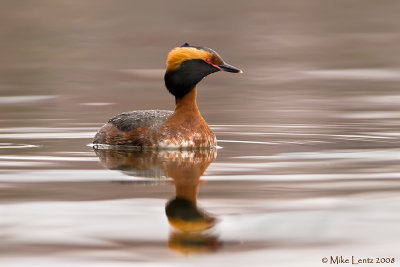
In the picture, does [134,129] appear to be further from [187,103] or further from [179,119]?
[187,103]

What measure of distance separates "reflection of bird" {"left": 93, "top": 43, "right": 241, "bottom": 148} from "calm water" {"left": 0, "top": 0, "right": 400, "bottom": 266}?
35cm

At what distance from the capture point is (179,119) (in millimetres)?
11969

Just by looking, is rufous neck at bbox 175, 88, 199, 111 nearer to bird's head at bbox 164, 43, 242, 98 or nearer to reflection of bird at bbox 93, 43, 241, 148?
reflection of bird at bbox 93, 43, 241, 148

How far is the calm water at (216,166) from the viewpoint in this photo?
6434 mm

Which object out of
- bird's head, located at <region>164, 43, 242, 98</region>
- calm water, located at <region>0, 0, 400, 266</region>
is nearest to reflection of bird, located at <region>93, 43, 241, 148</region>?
bird's head, located at <region>164, 43, 242, 98</region>

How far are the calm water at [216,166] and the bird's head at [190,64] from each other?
1.01 meters

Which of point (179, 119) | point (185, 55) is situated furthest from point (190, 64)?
point (179, 119)

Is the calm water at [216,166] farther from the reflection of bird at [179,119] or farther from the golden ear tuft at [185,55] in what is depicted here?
the golden ear tuft at [185,55]

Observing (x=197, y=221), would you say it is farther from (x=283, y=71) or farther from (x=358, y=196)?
(x=283, y=71)

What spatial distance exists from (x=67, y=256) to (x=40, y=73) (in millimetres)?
19539

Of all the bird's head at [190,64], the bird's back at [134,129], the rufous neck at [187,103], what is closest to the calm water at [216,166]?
the bird's back at [134,129]

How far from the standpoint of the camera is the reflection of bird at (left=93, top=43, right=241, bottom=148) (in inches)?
466

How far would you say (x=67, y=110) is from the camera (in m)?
17.0

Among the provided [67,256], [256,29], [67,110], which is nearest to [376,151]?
[67,256]
